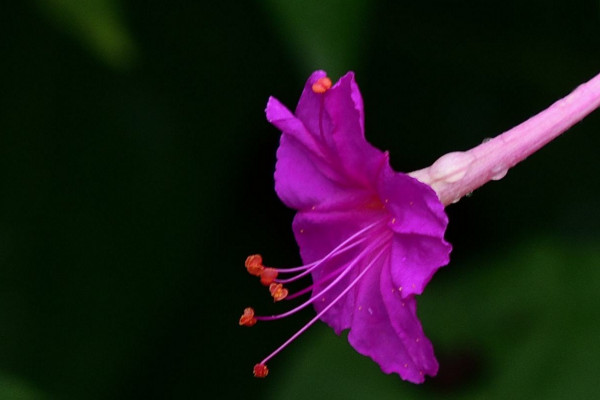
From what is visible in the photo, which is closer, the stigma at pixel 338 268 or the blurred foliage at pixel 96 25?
the stigma at pixel 338 268

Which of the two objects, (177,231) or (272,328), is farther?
(272,328)

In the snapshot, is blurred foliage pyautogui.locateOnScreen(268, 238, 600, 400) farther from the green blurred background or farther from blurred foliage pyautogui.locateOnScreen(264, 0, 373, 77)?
blurred foliage pyautogui.locateOnScreen(264, 0, 373, 77)

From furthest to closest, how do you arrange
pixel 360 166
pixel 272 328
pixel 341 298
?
pixel 272 328 < pixel 341 298 < pixel 360 166

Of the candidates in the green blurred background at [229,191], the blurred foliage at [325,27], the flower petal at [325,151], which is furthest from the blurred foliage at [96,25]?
the flower petal at [325,151]

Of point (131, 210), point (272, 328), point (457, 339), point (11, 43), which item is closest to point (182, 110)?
point (131, 210)

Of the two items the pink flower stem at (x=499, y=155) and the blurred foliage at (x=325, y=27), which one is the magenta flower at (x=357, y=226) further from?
the blurred foliage at (x=325, y=27)

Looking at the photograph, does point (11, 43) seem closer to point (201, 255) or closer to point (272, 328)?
point (201, 255)
